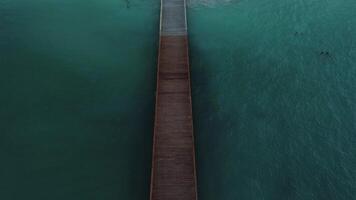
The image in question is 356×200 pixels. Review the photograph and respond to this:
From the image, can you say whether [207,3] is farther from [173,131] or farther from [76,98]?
Result: [173,131]

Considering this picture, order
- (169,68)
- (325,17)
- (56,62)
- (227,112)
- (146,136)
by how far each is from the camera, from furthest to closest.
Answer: (325,17) < (56,62) < (169,68) < (227,112) < (146,136)

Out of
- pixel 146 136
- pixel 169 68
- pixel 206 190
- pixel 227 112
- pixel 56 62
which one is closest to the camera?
pixel 206 190

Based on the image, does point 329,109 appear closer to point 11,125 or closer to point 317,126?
point 317,126

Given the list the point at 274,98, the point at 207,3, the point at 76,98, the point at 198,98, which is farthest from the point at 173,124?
the point at 207,3

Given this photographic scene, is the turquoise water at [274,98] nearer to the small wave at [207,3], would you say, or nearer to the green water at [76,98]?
the small wave at [207,3]

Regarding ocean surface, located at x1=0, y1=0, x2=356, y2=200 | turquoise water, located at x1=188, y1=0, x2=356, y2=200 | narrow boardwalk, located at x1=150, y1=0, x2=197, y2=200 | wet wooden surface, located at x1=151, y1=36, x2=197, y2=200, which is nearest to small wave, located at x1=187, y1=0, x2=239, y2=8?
turquoise water, located at x1=188, y1=0, x2=356, y2=200

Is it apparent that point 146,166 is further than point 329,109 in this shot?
No

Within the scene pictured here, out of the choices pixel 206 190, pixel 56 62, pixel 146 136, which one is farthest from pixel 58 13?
pixel 206 190

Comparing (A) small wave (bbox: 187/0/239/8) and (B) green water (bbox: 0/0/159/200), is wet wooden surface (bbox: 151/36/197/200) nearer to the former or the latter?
(B) green water (bbox: 0/0/159/200)
